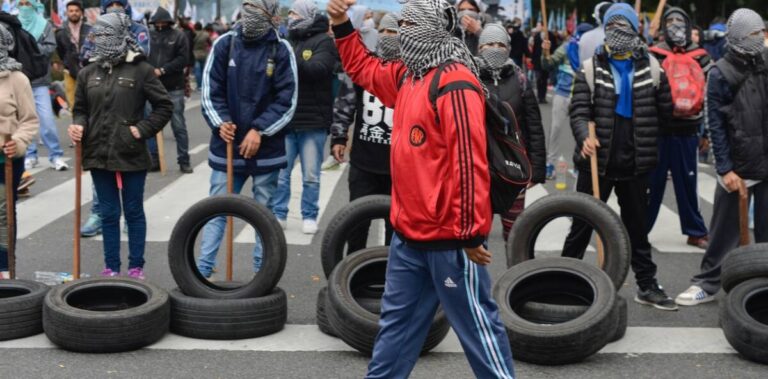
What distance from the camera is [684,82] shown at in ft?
33.0

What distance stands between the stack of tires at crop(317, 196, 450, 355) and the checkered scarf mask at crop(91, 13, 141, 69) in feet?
6.54

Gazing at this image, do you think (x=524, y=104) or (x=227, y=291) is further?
(x=524, y=104)

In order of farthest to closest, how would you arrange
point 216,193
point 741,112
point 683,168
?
1. point 683,168
2. point 216,193
3. point 741,112

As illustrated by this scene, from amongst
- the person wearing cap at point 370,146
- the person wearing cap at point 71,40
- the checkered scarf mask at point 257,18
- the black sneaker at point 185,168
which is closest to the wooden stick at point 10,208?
the checkered scarf mask at point 257,18

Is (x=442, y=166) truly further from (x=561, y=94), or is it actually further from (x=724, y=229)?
(x=561, y=94)

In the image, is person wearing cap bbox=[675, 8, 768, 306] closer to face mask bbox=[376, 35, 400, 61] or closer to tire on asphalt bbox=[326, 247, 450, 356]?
face mask bbox=[376, 35, 400, 61]

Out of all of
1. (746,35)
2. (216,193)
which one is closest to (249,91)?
(216,193)

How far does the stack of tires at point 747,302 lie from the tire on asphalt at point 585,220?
25.1 inches

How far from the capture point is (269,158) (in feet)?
26.8

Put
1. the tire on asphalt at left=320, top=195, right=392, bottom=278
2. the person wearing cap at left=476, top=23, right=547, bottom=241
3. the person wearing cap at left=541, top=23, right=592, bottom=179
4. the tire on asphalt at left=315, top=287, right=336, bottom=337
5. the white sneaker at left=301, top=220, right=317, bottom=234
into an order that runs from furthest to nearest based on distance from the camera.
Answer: the person wearing cap at left=541, top=23, right=592, bottom=179 → the white sneaker at left=301, top=220, right=317, bottom=234 → the person wearing cap at left=476, top=23, right=547, bottom=241 → the tire on asphalt at left=320, top=195, right=392, bottom=278 → the tire on asphalt at left=315, top=287, right=336, bottom=337

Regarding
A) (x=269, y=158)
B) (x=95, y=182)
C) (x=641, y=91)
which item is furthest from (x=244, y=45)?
(x=641, y=91)

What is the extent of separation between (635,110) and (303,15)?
3.58 metres

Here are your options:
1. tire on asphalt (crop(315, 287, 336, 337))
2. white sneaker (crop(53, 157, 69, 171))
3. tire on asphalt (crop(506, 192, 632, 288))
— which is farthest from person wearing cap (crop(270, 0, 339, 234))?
white sneaker (crop(53, 157, 69, 171))

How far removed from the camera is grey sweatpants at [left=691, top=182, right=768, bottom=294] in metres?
7.92
